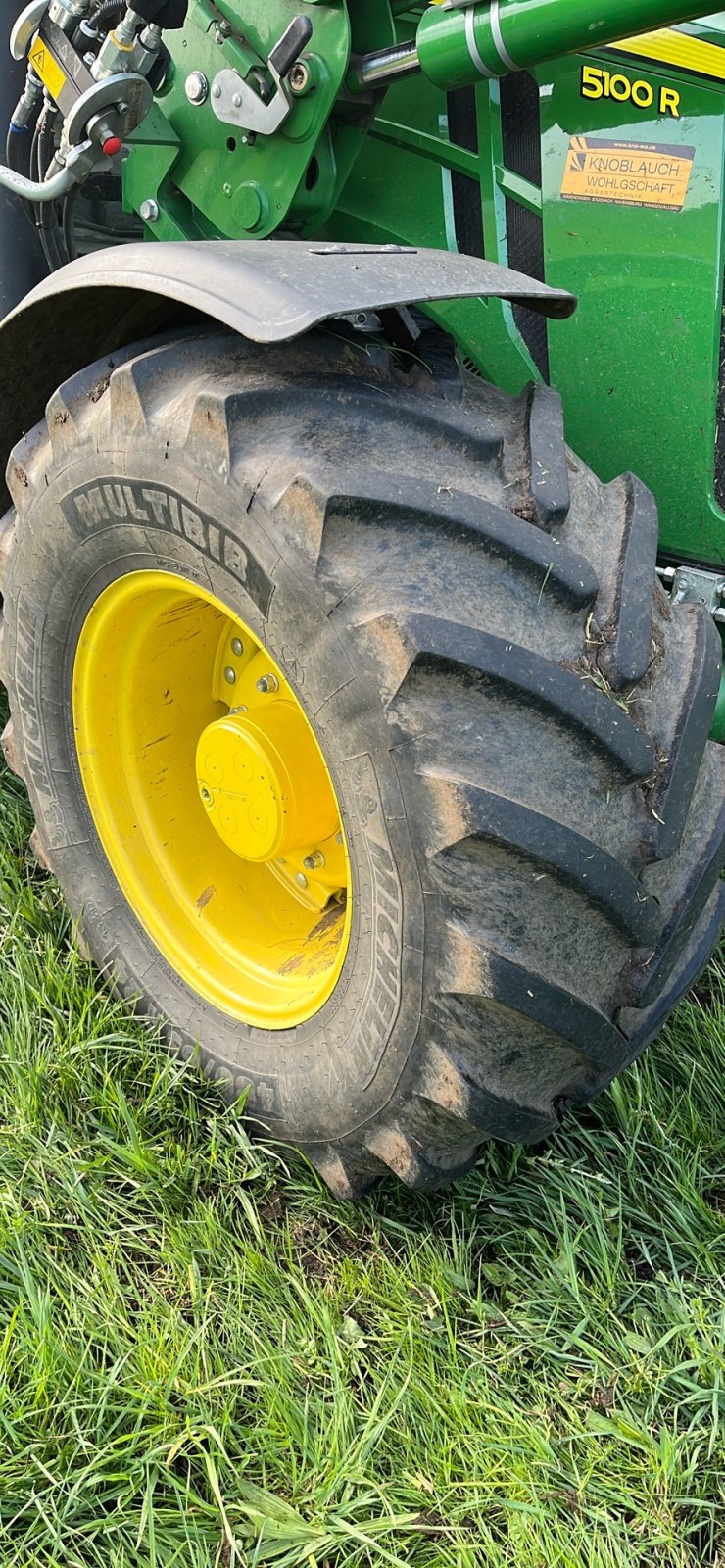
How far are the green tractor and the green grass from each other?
0.14 m

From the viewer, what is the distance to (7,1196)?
6.02ft

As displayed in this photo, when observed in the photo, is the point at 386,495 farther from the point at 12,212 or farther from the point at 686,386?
the point at 12,212

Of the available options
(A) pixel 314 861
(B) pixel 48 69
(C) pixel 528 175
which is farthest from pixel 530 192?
(A) pixel 314 861

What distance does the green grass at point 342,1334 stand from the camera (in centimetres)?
147

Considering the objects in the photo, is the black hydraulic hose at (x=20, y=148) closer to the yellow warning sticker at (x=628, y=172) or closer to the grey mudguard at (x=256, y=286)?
the grey mudguard at (x=256, y=286)

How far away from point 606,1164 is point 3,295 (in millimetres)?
1859

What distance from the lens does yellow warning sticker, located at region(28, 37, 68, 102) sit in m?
1.95

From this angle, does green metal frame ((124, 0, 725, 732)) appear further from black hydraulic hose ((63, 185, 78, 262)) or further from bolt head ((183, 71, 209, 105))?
black hydraulic hose ((63, 185, 78, 262))

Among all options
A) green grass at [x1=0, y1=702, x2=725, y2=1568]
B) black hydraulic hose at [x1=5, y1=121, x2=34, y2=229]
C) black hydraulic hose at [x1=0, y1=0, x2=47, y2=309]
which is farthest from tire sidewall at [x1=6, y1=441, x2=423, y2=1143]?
black hydraulic hose at [x1=5, y1=121, x2=34, y2=229]

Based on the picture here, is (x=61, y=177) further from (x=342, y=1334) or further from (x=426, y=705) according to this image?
(x=342, y=1334)

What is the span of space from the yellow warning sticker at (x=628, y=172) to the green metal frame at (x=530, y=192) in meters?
0.01

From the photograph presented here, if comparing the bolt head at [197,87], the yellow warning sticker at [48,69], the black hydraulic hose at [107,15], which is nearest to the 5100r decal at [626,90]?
the bolt head at [197,87]

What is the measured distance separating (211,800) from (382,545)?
0.67 metres

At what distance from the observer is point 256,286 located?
146cm
